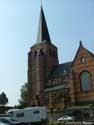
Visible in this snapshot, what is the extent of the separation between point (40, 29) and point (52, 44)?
629 cm

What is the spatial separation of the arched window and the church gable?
8.60 ft

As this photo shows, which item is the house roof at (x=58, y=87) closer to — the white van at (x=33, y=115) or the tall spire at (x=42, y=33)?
the tall spire at (x=42, y=33)

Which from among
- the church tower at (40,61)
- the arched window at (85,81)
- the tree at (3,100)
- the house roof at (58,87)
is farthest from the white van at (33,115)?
the tree at (3,100)

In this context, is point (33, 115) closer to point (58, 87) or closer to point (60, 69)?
point (58, 87)

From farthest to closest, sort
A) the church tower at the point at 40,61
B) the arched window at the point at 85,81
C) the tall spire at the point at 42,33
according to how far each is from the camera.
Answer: the tall spire at the point at 42,33 < the church tower at the point at 40,61 < the arched window at the point at 85,81

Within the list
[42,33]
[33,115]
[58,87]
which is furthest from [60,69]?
[33,115]

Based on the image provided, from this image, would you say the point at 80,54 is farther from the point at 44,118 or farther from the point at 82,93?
the point at 44,118

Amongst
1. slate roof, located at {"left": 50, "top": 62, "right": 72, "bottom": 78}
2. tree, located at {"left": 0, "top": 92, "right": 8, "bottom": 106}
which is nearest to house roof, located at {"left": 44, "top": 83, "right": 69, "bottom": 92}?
slate roof, located at {"left": 50, "top": 62, "right": 72, "bottom": 78}

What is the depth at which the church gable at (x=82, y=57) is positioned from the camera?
6794 cm

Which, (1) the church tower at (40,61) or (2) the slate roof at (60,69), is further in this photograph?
(1) the church tower at (40,61)

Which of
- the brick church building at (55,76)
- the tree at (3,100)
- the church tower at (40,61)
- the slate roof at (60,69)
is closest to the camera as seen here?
the brick church building at (55,76)

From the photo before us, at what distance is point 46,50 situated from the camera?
85.9 meters

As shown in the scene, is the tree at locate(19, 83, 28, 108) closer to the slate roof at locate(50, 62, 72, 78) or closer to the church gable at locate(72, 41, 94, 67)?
the slate roof at locate(50, 62, 72, 78)

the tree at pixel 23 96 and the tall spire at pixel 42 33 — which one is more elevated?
the tall spire at pixel 42 33
